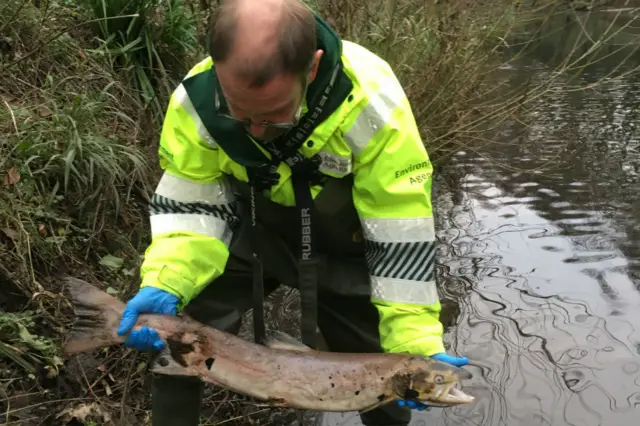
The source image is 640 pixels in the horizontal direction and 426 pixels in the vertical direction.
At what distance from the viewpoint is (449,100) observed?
19.0 feet

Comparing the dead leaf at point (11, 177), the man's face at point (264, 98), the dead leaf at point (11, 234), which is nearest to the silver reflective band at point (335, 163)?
the man's face at point (264, 98)

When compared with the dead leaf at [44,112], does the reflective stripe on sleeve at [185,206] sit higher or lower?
higher

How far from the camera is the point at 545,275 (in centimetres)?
502

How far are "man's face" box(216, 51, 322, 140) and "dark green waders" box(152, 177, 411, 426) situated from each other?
1.50ft

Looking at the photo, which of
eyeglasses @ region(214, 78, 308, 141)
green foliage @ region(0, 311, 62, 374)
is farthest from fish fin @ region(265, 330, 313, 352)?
green foliage @ region(0, 311, 62, 374)

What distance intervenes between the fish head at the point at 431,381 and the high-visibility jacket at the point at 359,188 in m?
0.11

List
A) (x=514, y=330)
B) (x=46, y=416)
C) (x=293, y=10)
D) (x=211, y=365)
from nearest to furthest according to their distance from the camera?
(x=293, y=10) < (x=211, y=365) < (x=46, y=416) < (x=514, y=330)

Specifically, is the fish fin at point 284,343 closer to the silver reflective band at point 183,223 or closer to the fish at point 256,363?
the fish at point 256,363

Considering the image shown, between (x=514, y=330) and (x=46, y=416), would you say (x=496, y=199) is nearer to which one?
(x=514, y=330)

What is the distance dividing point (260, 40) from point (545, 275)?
148 inches

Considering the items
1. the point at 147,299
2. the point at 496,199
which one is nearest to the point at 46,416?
the point at 147,299

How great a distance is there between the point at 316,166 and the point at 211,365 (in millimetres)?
795

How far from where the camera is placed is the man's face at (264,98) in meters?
1.97

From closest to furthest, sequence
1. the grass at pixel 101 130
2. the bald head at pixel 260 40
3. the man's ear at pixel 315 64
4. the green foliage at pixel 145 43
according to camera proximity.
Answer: the bald head at pixel 260 40 < the man's ear at pixel 315 64 < the grass at pixel 101 130 < the green foliage at pixel 145 43
